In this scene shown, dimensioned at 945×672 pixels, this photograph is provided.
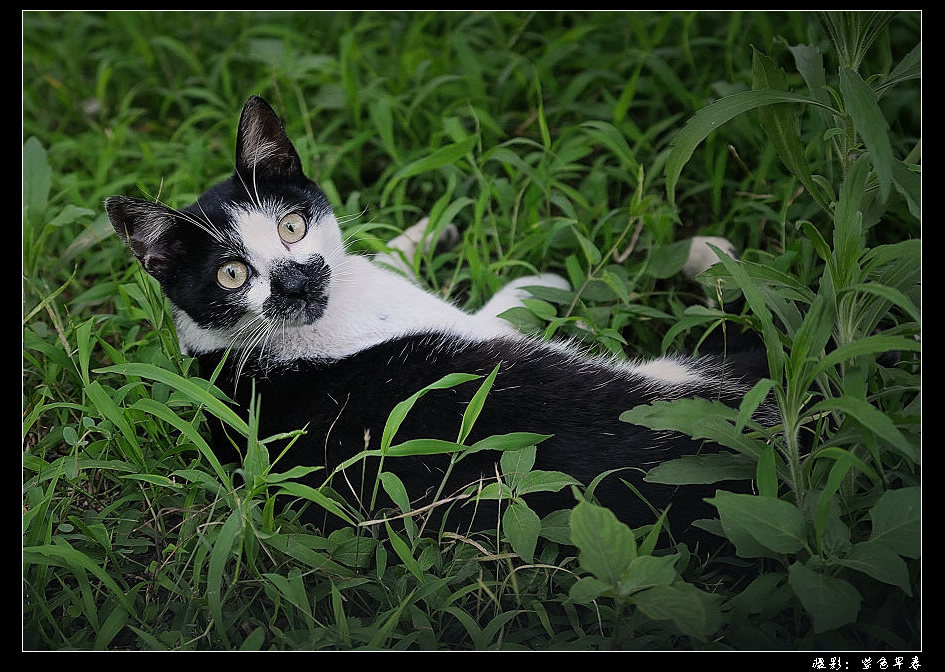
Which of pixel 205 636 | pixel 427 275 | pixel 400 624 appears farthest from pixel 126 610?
pixel 427 275

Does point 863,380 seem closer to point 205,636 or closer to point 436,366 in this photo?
point 436,366

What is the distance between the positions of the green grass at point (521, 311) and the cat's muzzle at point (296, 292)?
0.89 ft

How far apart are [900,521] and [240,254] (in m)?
1.51

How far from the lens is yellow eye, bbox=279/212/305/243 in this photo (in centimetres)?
201

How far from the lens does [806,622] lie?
5.28 feet

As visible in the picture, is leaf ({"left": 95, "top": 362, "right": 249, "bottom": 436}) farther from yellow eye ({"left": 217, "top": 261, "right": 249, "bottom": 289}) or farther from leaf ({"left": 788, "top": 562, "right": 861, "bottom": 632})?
leaf ({"left": 788, "top": 562, "right": 861, "bottom": 632})

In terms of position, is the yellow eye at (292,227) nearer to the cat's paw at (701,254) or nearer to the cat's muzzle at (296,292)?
the cat's muzzle at (296,292)

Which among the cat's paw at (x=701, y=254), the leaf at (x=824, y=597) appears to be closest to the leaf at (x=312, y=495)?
the leaf at (x=824, y=597)

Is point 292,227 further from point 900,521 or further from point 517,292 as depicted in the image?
point 900,521

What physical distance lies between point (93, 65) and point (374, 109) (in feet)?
5.12

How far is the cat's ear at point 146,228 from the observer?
1.89 m

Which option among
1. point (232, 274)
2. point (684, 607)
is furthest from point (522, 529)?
point (232, 274)

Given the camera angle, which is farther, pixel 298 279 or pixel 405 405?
pixel 298 279

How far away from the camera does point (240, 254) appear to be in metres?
1.92
